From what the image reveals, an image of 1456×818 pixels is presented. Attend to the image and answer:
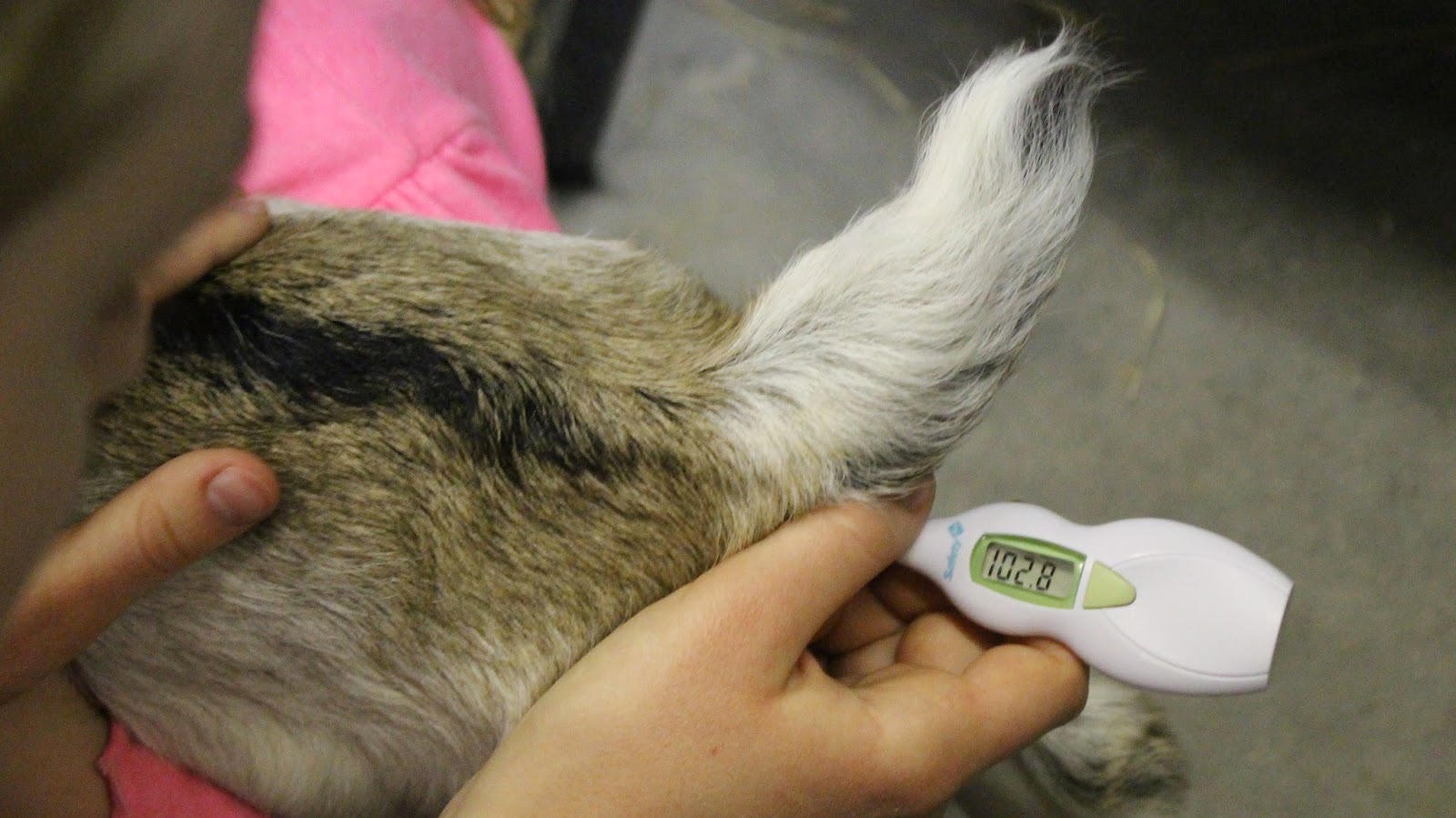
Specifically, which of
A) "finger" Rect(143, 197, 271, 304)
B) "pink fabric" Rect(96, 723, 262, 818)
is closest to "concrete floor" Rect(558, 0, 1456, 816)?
"finger" Rect(143, 197, 271, 304)

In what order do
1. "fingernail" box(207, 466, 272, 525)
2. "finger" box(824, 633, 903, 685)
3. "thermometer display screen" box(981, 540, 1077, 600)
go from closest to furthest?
1. "fingernail" box(207, 466, 272, 525)
2. "thermometer display screen" box(981, 540, 1077, 600)
3. "finger" box(824, 633, 903, 685)

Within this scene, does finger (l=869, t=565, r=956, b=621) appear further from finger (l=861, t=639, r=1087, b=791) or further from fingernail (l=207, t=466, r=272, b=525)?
fingernail (l=207, t=466, r=272, b=525)

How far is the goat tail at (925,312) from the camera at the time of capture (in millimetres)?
631

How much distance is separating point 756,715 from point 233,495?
33 centimetres

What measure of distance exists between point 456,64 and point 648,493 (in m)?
0.61

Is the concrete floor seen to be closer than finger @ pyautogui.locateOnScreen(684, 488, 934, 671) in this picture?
No

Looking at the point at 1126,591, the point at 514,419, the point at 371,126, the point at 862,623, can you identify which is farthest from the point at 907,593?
the point at 371,126

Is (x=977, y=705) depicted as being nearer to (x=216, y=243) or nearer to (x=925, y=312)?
(x=925, y=312)

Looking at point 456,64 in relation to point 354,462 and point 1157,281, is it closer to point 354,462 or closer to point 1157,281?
point 354,462

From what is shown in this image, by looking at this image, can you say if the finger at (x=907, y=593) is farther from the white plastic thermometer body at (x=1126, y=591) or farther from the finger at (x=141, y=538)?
the finger at (x=141, y=538)

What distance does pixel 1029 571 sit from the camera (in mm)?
693

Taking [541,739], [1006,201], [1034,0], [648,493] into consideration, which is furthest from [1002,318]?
[1034,0]

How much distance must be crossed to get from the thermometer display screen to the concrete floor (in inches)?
17.6

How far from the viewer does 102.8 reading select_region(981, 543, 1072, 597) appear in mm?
686
